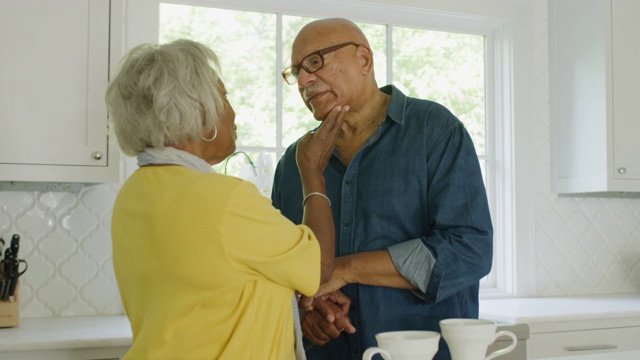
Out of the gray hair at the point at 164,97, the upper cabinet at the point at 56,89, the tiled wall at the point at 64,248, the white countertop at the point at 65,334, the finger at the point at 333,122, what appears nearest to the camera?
the gray hair at the point at 164,97

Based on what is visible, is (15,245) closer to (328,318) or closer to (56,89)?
(56,89)

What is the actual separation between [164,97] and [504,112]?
8.47ft

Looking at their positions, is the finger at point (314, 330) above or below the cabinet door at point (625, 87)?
below

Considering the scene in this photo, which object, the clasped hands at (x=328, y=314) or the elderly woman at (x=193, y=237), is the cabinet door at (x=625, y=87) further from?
the elderly woman at (x=193, y=237)

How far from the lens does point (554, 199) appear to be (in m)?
3.81

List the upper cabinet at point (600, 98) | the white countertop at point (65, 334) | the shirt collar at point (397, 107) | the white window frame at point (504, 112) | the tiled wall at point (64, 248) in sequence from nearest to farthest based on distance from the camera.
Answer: the shirt collar at point (397, 107) → the white countertop at point (65, 334) → the tiled wall at point (64, 248) → the upper cabinet at point (600, 98) → the white window frame at point (504, 112)

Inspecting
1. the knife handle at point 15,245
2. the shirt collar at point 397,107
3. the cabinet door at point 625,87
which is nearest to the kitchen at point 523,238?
the knife handle at point 15,245

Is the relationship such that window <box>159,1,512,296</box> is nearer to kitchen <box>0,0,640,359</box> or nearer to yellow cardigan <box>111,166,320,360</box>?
kitchen <box>0,0,640,359</box>

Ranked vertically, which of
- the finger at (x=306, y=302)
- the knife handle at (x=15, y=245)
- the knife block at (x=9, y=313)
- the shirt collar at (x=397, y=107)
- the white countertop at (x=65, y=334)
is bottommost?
the white countertop at (x=65, y=334)

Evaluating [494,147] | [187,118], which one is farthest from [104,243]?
[494,147]

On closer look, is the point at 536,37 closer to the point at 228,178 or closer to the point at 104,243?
the point at 104,243

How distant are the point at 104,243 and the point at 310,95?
1.39 m

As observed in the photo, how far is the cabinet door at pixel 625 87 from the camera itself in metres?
3.49

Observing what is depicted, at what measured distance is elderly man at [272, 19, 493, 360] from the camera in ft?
5.98
